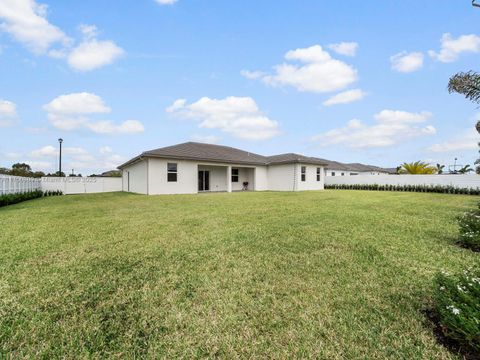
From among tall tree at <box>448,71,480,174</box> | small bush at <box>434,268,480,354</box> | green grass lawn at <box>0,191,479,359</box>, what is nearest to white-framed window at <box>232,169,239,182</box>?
green grass lawn at <box>0,191,479,359</box>

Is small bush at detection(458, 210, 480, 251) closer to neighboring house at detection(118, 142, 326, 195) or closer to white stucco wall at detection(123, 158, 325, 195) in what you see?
neighboring house at detection(118, 142, 326, 195)

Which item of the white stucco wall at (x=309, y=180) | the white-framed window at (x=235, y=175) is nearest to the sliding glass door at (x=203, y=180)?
the white-framed window at (x=235, y=175)

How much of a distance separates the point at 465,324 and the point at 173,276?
3.00 meters

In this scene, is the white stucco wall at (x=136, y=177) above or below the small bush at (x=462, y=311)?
above

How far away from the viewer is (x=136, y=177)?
19.9 meters

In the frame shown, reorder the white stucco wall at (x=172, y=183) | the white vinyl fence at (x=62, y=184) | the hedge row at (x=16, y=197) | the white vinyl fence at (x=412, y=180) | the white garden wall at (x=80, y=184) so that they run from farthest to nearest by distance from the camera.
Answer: the white garden wall at (x=80, y=184), the white vinyl fence at (x=412, y=180), the white stucco wall at (x=172, y=183), the white vinyl fence at (x=62, y=184), the hedge row at (x=16, y=197)

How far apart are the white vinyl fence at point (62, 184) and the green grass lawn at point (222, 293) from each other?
11.2 m

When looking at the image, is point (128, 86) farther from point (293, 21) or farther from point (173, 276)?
point (173, 276)

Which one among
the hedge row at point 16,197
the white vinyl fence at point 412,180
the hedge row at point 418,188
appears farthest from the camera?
the white vinyl fence at point 412,180

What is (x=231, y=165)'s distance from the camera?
20766 mm

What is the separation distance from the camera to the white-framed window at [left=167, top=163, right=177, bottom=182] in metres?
17.6

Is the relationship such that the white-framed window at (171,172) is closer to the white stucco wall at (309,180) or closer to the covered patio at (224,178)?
the covered patio at (224,178)

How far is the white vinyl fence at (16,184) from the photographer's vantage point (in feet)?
40.9

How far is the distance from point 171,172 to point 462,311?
1745cm
